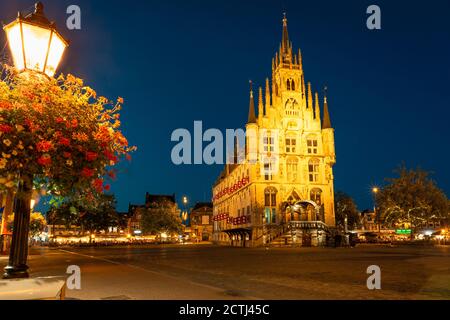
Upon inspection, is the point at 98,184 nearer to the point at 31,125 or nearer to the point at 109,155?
the point at 109,155

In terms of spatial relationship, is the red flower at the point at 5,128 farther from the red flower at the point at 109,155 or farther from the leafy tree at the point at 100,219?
the leafy tree at the point at 100,219

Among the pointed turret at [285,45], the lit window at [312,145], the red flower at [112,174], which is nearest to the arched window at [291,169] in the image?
the lit window at [312,145]

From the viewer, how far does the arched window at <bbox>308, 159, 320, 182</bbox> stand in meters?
58.9

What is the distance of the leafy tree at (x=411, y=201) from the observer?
64.0 m

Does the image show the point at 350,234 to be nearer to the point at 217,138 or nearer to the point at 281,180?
the point at 281,180

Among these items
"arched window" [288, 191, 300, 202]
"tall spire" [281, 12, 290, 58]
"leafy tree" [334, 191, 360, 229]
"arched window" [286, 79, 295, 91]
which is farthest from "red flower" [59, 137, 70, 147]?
"leafy tree" [334, 191, 360, 229]

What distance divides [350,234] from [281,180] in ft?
39.2

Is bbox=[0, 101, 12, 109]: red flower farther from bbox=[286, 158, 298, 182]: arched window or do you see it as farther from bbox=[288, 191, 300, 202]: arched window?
bbox=[286, 158, 298, 182]: arched window

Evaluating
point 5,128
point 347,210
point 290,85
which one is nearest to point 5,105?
point 5,128

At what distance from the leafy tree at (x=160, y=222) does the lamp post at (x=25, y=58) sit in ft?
262

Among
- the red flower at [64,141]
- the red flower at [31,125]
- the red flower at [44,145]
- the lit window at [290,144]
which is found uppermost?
the lit window at [290,144]

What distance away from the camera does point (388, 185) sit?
2653 inches
